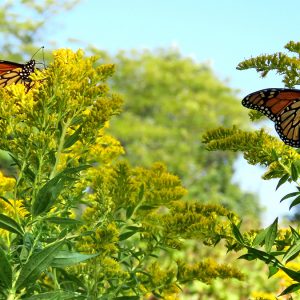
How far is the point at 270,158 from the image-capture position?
359 centimetres

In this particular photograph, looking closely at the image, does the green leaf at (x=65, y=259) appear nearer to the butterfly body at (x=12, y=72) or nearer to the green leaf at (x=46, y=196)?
the green leaf at (x=46, y=196)

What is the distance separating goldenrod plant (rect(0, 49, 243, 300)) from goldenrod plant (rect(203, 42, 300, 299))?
26 centimetres

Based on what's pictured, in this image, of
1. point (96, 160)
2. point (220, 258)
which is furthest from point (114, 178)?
point (220, 258)

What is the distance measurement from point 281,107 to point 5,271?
7.17 feet

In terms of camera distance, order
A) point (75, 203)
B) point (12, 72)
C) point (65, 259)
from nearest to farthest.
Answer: point (65, 259)
point (75, 203)
point (12, 72)

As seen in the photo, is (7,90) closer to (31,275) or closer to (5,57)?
(31,275)

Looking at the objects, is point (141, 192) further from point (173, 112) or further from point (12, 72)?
point (173, 112)

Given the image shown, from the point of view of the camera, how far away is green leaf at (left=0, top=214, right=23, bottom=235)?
300 cm

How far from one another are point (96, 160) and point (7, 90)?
0.88 meters

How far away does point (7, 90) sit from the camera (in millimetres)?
3449

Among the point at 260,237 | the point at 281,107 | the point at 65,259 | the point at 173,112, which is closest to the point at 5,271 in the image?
the point at 65,259

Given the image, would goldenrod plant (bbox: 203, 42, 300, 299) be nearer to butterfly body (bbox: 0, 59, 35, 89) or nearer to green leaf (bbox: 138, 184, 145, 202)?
green leaf (bbox: 138, 184, 145, 202)

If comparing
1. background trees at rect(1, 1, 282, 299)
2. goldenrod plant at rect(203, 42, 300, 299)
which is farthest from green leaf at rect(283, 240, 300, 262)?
background trees at rect(1, 1, 282, 299)

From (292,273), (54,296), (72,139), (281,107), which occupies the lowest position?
(292,273)
